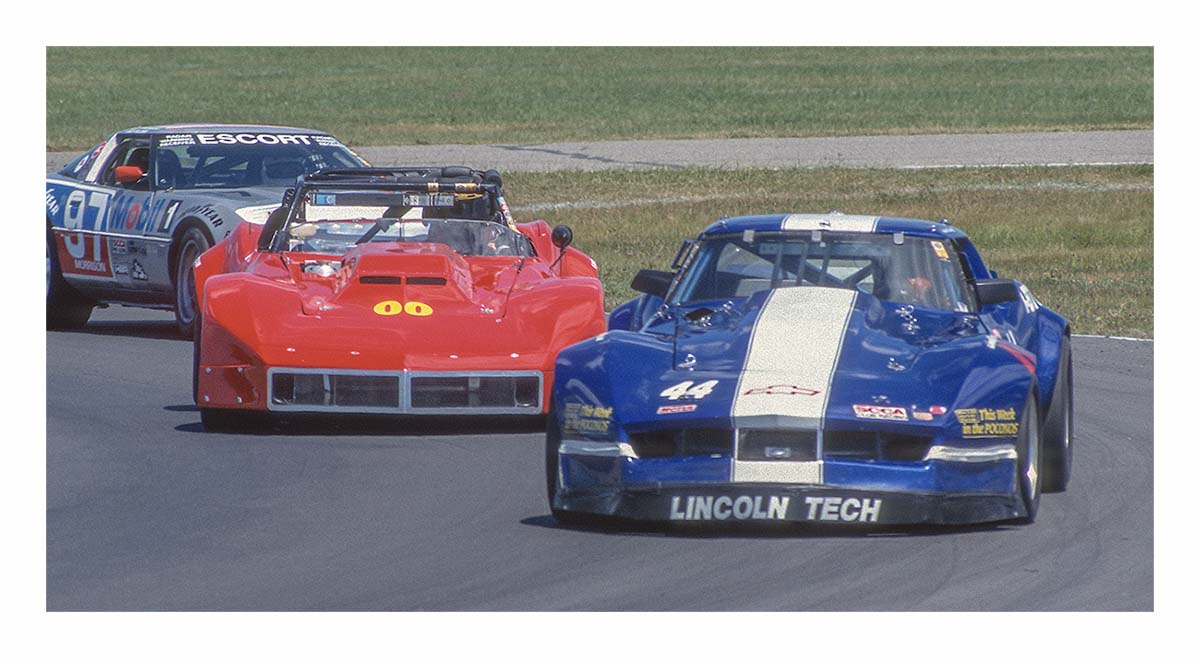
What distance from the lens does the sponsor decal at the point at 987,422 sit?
681cm

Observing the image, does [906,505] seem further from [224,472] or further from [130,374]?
[130,374]

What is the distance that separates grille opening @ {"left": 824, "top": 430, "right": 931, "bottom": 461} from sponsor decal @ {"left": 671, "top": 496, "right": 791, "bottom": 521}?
251 millimetres

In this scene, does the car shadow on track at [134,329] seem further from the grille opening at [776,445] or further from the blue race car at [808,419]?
the grille opening at [776,445]

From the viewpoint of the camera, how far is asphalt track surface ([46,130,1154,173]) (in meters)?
26.6

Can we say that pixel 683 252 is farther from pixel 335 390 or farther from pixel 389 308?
pixel 335 390

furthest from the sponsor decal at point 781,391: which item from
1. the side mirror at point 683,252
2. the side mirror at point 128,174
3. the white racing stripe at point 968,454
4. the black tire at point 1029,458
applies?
the side mirror at point 128,174

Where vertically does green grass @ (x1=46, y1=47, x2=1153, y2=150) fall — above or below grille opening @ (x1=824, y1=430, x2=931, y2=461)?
above

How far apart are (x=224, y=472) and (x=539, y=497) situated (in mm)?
1478

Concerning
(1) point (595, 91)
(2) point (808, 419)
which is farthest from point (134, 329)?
(1) point (595, 91)

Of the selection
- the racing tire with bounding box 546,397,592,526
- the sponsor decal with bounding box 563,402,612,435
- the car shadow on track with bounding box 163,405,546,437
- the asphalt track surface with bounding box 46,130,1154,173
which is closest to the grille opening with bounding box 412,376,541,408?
the car shadow on track with bounding box 163,405,546,437

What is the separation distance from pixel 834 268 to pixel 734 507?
1859 mm

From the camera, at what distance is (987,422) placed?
6848 mm

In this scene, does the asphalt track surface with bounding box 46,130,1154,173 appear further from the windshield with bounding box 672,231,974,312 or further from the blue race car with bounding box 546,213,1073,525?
the blue race car with bounding box 546,213,1073,525

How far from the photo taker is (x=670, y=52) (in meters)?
48.8
